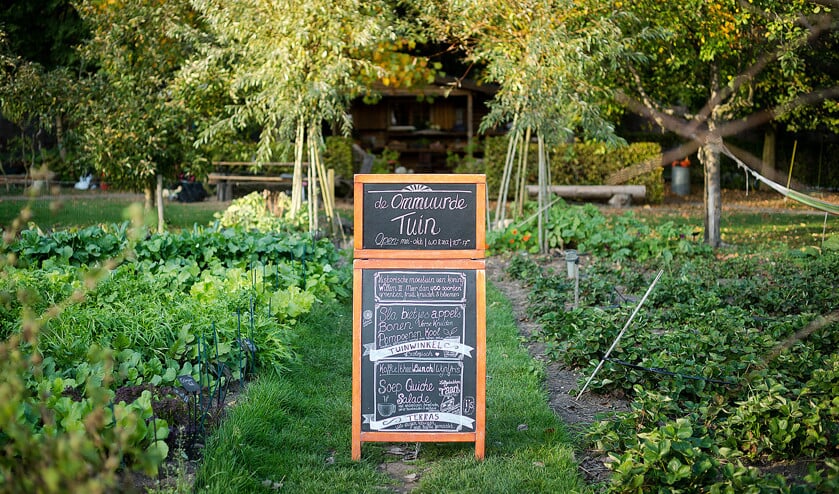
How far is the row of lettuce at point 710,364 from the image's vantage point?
11.5 ft

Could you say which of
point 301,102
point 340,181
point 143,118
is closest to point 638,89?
point 301,102

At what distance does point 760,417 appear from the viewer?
3.95m

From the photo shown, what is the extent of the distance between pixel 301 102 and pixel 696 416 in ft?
23.5

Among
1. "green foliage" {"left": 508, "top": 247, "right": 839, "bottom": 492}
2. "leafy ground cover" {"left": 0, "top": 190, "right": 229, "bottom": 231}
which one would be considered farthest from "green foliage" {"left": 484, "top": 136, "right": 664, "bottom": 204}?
"green foliage" {"left": 508, "top": 247, "right": 839, "bottom": 492}

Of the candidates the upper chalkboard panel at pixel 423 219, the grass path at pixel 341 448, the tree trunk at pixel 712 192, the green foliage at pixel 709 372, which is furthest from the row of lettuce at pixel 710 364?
the tree trunk at pixel 712 192

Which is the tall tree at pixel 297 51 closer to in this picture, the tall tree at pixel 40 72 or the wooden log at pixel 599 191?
the tall tree at pixel 40 72

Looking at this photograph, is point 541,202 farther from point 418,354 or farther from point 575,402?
point 418,354

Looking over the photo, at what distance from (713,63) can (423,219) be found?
923cm

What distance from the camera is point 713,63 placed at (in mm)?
11984

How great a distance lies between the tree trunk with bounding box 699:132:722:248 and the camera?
37.6 ft

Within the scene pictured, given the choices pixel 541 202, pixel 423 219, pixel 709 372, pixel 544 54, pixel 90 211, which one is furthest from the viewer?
pixel 90 211

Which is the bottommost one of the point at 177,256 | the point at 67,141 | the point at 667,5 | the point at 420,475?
the point at 420,475

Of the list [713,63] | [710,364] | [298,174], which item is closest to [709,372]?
[710,364]

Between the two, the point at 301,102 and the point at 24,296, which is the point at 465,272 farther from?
the point at 301,102
